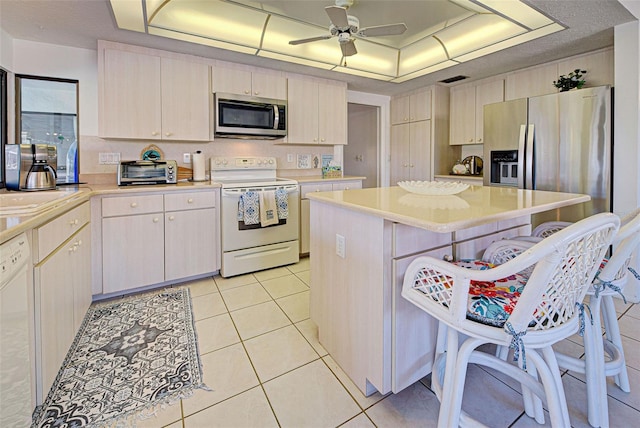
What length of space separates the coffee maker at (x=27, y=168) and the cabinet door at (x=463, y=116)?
4592mm

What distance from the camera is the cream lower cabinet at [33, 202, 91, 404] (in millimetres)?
1354

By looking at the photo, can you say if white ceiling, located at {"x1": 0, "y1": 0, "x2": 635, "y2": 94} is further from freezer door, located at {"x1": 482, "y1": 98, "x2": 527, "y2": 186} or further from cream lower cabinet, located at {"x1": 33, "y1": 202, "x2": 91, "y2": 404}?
cream lower cabinet, located at {"x1": 33, "y1": 202, "x2": 91, "y2": 404}

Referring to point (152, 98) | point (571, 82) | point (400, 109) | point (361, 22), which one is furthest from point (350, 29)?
point (400, 109)

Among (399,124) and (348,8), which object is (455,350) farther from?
(399,124)

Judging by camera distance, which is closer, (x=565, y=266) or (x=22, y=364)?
(x=565, y=266)

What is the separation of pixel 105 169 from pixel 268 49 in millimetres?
1999

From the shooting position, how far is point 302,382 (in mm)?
1615

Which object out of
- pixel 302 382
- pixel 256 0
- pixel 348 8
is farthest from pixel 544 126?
pixel 302 382

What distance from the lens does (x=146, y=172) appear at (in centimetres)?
293

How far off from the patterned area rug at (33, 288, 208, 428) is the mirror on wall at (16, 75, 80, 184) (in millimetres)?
1509

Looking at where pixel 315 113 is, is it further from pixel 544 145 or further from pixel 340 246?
pixel 340 246

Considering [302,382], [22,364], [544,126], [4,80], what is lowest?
[302,382]

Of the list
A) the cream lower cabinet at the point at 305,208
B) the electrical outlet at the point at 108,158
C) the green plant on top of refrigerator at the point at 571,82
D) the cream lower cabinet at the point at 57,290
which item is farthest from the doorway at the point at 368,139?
the cream lower cabinet at the point at 57,290

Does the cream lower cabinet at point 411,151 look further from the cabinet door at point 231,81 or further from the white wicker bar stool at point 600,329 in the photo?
the white wicker bar stool at point 600,329
